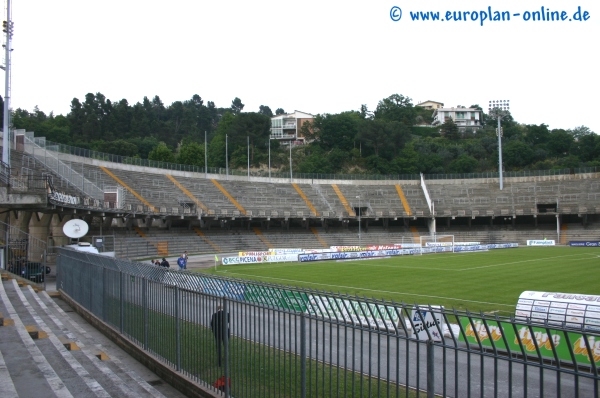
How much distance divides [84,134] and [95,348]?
365 feet

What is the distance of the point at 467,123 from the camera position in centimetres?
16488

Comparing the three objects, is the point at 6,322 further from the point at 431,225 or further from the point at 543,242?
the point at 431,225

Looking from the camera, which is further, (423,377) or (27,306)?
(27,306)

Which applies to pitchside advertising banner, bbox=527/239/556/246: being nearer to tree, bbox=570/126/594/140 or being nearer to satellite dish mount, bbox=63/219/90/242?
satellite dish mount, bbox=63/219/90/242

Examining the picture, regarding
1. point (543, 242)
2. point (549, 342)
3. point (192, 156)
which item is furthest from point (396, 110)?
point (549, 342)

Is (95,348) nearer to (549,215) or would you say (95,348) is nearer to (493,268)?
(493,268)

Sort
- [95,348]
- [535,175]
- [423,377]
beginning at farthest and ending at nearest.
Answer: [535,175]
[95,348]
[423,377]

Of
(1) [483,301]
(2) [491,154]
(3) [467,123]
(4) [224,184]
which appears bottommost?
(1) [483,301]

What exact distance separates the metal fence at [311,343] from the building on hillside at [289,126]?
5190 inches

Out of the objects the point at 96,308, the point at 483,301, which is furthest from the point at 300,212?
the point at 96,308

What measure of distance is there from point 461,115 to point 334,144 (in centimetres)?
6399

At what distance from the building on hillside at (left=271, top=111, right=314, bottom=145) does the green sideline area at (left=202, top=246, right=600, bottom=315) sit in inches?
3958

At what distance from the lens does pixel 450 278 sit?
32312 millimetres

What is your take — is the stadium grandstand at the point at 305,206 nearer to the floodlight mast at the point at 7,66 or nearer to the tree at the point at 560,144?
the floodlight mast at the point at 7,66
